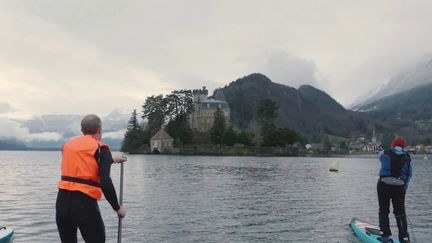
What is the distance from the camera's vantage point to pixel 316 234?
19109 mm

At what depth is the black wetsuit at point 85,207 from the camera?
7.16m

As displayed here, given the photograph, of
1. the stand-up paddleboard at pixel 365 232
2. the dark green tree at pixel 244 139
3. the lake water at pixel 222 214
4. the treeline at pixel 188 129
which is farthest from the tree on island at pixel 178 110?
the stand-up paddleboard at pixel 365 232

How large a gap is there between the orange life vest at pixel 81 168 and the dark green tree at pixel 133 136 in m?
181

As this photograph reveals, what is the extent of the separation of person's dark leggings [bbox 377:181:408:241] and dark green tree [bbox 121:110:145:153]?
175 m

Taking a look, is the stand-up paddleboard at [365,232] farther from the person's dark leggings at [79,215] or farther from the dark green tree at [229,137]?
the dark green tree at [229,137]

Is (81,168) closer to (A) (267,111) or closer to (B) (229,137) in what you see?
(B) (229,137)

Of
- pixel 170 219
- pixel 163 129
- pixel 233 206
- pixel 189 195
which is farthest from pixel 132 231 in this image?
pixel 163 129

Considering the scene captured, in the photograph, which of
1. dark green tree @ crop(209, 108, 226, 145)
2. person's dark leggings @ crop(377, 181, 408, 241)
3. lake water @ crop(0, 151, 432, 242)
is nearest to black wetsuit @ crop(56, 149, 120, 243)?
person's dark leggings @ crop(377, 181, 408, 241)

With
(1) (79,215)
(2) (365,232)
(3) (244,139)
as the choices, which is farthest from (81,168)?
(3) (244,139)

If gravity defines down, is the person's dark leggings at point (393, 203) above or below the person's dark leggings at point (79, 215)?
below

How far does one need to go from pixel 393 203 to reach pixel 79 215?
1064 centimetres

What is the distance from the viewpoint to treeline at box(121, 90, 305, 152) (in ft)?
573

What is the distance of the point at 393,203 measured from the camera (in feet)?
47.0

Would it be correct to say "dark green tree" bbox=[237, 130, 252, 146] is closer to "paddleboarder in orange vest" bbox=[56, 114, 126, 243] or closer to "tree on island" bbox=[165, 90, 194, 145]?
"tree on island" bbox=[165, 90, 194, 145]
